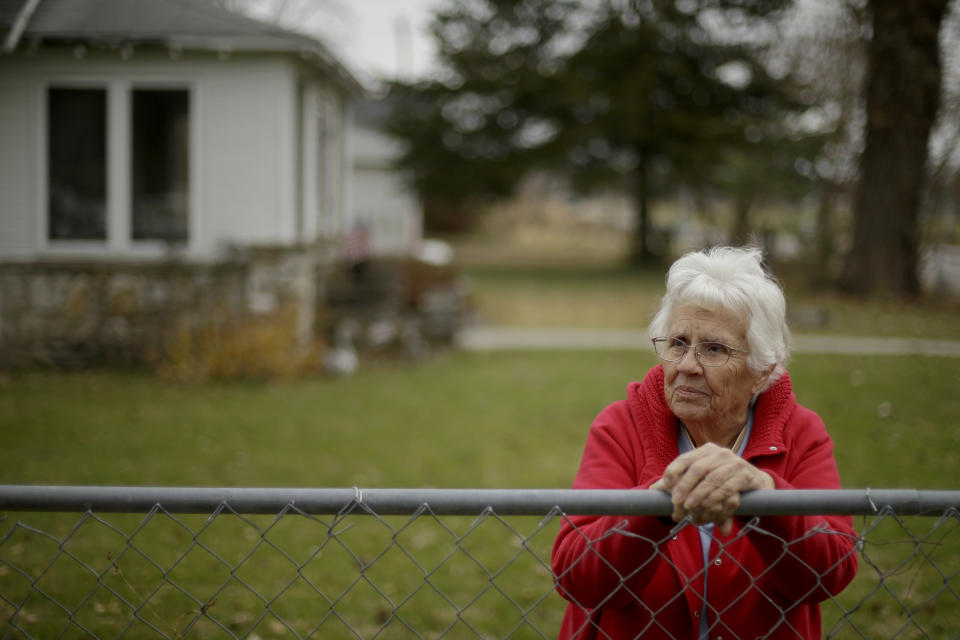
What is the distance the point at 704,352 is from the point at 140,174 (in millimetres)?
10879

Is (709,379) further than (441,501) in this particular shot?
Yes

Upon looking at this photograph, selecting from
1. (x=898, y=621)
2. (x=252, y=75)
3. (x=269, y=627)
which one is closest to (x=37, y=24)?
(x=252, y=75)

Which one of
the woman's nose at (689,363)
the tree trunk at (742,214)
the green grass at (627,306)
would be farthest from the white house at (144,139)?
the tree trunk at (742,214)

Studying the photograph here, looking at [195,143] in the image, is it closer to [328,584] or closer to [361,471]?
[361,471]

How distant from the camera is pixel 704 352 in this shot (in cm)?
221

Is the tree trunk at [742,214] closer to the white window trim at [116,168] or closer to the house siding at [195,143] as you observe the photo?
the house siding at [195,143]

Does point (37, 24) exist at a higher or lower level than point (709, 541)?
higher

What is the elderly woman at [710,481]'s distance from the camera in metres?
1.89

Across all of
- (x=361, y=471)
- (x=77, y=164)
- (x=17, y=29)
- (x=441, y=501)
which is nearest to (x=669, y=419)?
(x=441, y=501)

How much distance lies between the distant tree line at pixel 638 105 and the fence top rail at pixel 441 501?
58.0 feet

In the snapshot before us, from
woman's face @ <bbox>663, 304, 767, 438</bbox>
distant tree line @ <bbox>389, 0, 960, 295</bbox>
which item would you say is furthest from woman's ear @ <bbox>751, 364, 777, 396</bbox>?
distant tree line @ <bbox>389, 0, 960, 295</bbox>

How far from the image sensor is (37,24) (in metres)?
11.1

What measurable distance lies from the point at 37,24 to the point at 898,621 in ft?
37.2

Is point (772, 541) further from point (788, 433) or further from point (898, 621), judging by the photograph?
point (898, 621)
